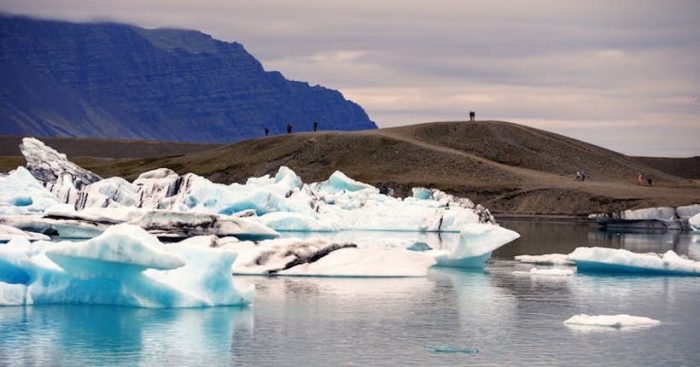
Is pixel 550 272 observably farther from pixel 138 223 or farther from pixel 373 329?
pixel 138 223

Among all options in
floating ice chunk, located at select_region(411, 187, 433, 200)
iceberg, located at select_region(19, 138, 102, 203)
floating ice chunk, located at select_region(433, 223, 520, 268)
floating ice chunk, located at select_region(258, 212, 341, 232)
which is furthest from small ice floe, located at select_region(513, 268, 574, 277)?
floating ice chunk, located at select_region(411, 187, 433, 200)

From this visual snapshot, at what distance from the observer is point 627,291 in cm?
3158

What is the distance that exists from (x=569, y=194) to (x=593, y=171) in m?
24.5

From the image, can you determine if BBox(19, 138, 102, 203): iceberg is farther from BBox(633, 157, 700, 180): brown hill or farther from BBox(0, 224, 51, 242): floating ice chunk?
BBox(633, 157, 700, 180): brown hill

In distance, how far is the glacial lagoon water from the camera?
20.1 meters

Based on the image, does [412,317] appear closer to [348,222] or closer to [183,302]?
[183,302]

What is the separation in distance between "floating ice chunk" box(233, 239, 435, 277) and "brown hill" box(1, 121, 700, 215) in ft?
210

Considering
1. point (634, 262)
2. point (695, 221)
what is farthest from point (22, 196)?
point (695, 221)

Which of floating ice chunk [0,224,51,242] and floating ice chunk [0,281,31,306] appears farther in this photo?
floating ice chunk [0,224,51,242]

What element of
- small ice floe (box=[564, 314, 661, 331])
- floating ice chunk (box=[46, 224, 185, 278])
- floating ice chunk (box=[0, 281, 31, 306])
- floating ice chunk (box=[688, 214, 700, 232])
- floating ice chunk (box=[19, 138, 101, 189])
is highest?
floating ice chunk (box=[19, 138, 101, 189])

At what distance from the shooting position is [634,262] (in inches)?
1420

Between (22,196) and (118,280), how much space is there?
28.7m

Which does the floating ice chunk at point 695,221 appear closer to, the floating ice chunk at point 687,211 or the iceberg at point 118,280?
the floating ice chunk at point 687,211

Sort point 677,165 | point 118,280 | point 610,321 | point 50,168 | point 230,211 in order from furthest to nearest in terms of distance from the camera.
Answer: point 677,165, point 50,168, point 230,211, point 118,280, point 610,321
